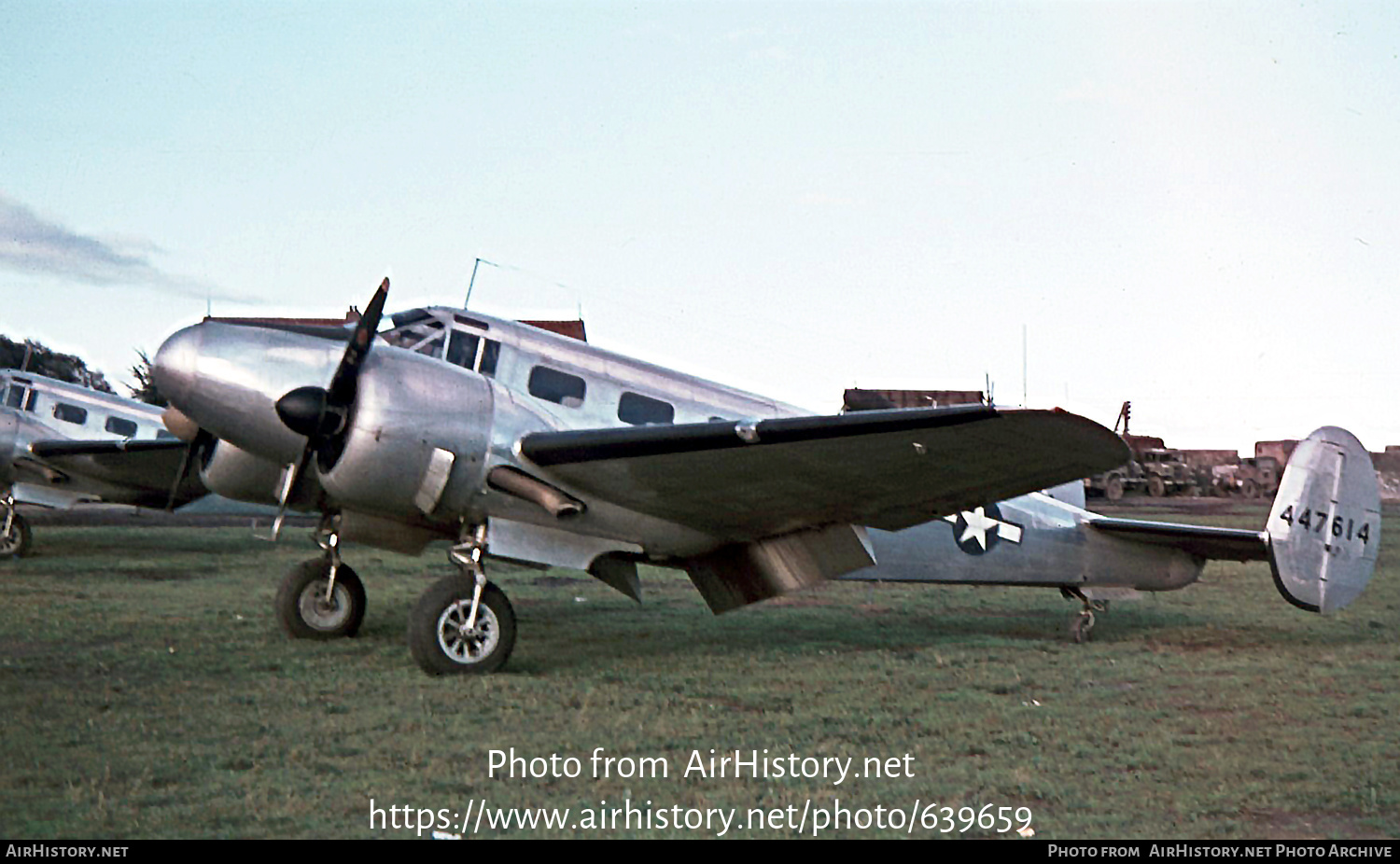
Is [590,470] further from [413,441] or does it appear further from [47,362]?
[47,362]

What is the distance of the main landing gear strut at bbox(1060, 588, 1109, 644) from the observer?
10.0 metres

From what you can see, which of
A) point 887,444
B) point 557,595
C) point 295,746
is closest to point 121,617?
point 557,595

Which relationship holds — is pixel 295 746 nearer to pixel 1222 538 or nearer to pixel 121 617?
pixel 121 617

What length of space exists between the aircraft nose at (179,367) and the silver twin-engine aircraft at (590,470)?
15 mm

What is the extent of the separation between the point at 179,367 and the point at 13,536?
39.3ft

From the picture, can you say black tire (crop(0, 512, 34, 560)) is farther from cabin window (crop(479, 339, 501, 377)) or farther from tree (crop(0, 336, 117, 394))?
tree (crop(0, 336, 117, 394))

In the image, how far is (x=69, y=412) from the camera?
744 inches

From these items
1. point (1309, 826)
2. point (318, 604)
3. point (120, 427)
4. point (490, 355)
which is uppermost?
point (490, 355)

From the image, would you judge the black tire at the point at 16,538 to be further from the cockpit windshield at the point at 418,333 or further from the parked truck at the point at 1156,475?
the parked truck at the point at 1156,475

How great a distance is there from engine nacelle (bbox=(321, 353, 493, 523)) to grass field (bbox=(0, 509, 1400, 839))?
1.22m

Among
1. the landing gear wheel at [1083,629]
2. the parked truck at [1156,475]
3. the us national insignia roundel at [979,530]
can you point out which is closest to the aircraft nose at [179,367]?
the us national insignia roundel at [979,530]

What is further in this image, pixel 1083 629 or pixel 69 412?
pixel 69 412

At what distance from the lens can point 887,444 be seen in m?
7.14

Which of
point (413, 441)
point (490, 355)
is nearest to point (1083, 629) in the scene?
point (490, 355)
